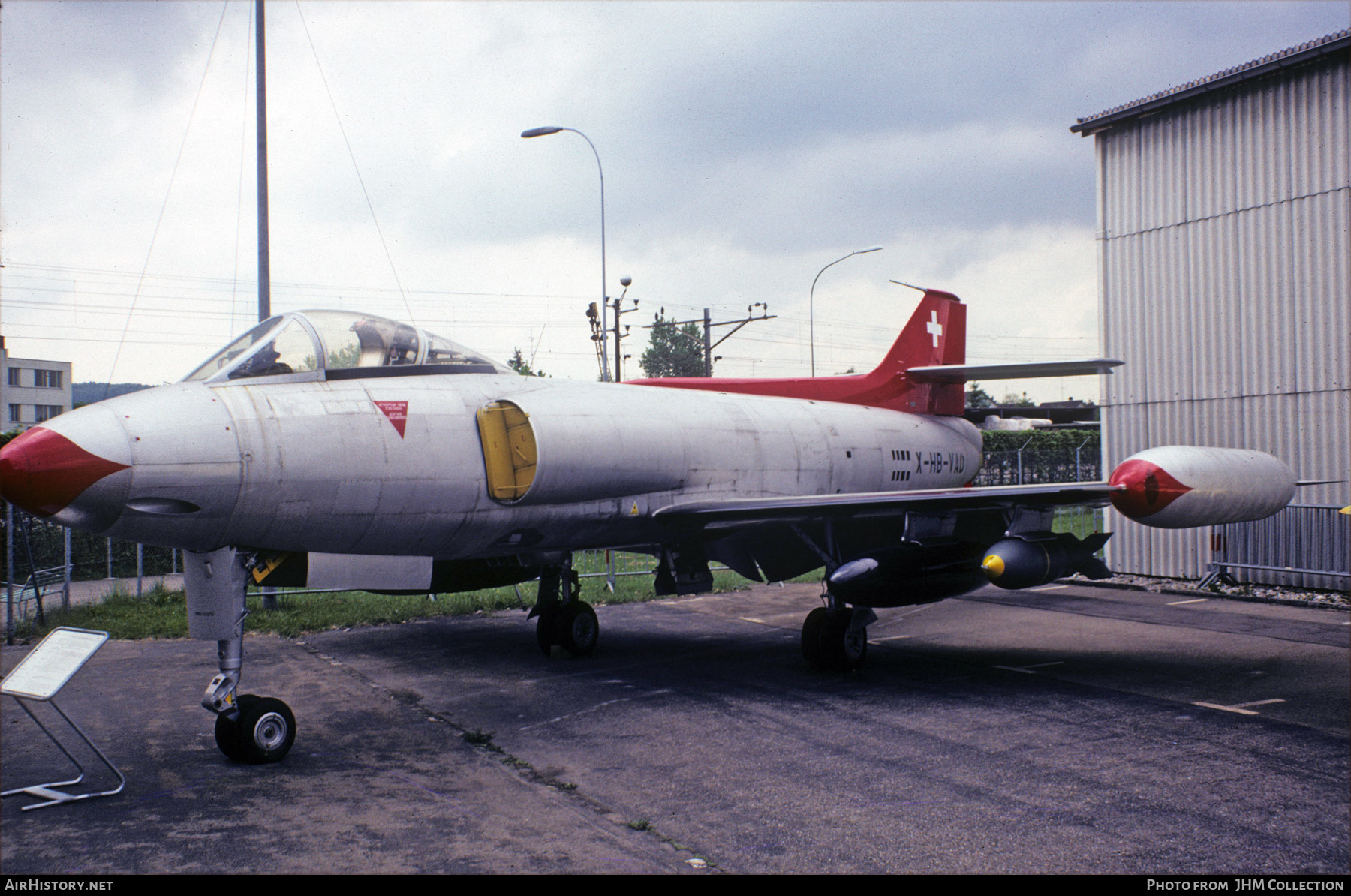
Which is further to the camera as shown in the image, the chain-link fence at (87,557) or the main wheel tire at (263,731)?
the chain-link fence at (87,557)

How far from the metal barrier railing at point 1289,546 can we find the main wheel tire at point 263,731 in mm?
13214

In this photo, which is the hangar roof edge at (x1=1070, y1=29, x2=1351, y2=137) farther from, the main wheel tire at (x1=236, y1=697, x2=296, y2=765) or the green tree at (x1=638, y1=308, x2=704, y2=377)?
the green tree at (x1=638, y1=308, x2=704, y2=377)

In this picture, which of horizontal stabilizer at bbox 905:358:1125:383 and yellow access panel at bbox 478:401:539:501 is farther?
horizontal stabilizer at bbox 905:358:1125:383

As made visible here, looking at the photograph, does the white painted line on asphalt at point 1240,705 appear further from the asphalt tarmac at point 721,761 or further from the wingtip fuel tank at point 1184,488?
the wingtip fuel tank at point 1184,488

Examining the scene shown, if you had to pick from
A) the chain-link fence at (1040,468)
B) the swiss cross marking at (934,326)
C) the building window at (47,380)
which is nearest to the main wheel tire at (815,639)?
the swiss cross marking at (934,326)

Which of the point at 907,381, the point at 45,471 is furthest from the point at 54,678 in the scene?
the point at 907,381

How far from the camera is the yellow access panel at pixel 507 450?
7.15m

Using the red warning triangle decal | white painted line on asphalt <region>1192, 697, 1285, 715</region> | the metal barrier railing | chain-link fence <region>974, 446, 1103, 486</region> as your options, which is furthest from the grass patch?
chain-link fence <region>974, 446, 1103, 486</region>

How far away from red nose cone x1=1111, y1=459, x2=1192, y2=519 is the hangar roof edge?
905cm

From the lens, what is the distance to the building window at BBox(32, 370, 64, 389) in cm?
5453

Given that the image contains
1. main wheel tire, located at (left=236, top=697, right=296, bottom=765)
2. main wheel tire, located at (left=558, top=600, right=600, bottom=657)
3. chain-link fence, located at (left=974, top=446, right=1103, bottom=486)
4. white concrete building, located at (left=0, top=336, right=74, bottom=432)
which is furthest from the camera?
white concrete building, located at (left=0, top=336, right=74, bottom=432)

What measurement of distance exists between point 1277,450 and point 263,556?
14.5 m
